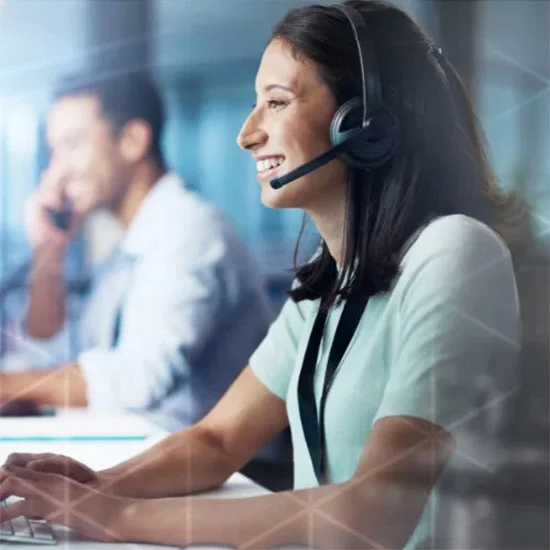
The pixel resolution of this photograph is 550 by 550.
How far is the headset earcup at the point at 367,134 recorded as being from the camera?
1319 mm

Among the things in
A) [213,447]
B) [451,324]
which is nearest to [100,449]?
[213,447]

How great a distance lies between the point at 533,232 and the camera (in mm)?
1426

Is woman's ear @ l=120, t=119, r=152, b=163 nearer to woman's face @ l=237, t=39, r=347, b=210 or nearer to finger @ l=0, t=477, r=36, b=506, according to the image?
woman's face @ l=237, t=39, r=347, b=210

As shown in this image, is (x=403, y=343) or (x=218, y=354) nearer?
(x=403, y=343)

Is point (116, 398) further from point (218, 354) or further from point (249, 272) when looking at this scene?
point (249, 272)

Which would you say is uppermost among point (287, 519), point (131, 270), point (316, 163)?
point (316, 163)

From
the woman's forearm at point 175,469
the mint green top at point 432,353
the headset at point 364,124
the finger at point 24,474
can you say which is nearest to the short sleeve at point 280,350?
the mint green top at point 432,353

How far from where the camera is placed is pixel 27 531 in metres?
1.29

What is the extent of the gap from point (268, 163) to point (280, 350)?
0.92 feet

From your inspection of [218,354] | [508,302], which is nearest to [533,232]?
[508,302]

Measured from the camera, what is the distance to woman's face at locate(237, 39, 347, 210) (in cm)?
133

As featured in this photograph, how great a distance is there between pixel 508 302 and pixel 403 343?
0.63ft

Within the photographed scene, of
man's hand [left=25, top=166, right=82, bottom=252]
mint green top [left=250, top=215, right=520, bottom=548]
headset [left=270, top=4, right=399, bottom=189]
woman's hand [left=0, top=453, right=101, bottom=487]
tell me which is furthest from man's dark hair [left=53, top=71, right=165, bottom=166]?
woman's hand [left=0, top=453, right=101, bottom=487]

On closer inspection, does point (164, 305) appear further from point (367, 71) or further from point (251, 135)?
point (367, 71)
